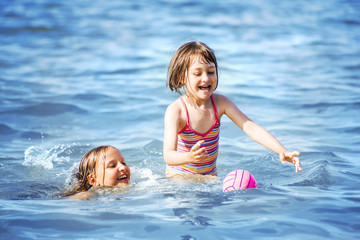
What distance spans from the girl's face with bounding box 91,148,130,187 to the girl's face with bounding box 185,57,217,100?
113 cm

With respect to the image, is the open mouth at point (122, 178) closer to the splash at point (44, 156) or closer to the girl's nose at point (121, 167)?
the girl's nose at point (121, 167)

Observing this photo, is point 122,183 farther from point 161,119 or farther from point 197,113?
point 161,119

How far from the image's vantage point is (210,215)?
4.19 metres

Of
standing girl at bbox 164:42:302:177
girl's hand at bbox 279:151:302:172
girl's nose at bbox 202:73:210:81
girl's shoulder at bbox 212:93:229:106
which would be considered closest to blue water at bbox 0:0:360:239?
girl's hand at bbox 279:151:302:172

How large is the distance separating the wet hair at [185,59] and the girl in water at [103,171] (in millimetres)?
1024

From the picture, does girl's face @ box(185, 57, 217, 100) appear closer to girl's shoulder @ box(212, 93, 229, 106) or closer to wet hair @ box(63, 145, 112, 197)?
girl's shoulder @ box(212, 93, 229, 106)

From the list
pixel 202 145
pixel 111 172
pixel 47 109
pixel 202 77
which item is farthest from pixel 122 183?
pixel 47 109

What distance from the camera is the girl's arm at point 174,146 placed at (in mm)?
4395

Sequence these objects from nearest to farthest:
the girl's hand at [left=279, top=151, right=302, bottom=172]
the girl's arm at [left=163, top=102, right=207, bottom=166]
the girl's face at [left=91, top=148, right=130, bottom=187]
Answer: the girl's arm at [left=163, top=102, right=207, bottom=166] < the girl's hand at [left=279, top=151, right=302, bottom=172] < the girl's face at [left=91, top=148, right=130, bottom=187]

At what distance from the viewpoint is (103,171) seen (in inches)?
212

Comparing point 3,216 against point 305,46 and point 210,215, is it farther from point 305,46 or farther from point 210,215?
point 305,46

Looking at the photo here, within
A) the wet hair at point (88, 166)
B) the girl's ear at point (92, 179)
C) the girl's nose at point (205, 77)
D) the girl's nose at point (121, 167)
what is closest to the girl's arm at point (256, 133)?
the girl's nose at point (205, 77)

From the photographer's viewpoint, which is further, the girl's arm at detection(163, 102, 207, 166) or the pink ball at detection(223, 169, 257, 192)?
the pink ball at detection(223, 169, 257, 192)

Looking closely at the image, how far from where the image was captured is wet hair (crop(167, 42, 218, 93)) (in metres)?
5.12
